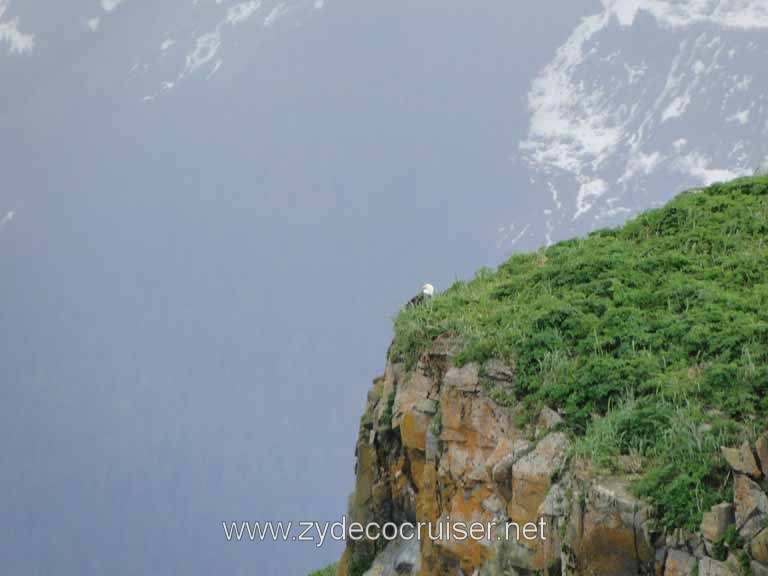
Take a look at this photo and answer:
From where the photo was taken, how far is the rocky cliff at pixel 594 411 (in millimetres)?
7793

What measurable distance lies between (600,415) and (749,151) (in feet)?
485

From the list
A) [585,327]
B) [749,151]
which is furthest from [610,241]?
[749,151]

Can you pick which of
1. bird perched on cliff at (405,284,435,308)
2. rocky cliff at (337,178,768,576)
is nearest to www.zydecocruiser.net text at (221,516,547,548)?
rocky cliff at (337,178,768,576)

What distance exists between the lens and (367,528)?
12.3 m

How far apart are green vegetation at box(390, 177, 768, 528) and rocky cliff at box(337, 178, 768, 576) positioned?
22 mm

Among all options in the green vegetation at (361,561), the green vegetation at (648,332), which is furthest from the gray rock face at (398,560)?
the green vegetation at (648,332)

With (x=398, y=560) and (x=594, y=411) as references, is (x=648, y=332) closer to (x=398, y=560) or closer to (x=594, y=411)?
(x=594, y=411)

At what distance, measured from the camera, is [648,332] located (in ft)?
34.5

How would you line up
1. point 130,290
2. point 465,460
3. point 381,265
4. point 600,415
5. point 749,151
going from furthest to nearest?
1. point 130,290
2. point 381,265
3. point 749,151
4. point 465,460
5. point 600,415

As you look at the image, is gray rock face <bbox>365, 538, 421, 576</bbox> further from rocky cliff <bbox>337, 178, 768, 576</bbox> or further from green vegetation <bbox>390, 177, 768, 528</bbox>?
green vegetation <bbox>390, 177, 768, 528</bbox>

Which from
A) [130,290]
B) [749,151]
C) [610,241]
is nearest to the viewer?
[610,241]

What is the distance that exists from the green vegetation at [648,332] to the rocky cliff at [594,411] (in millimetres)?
22

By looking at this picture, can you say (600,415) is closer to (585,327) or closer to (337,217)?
(585,327)

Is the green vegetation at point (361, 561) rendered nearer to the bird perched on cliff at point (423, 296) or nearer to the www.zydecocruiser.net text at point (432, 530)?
the www.zydecocruiser.net text at point (432, 530)
